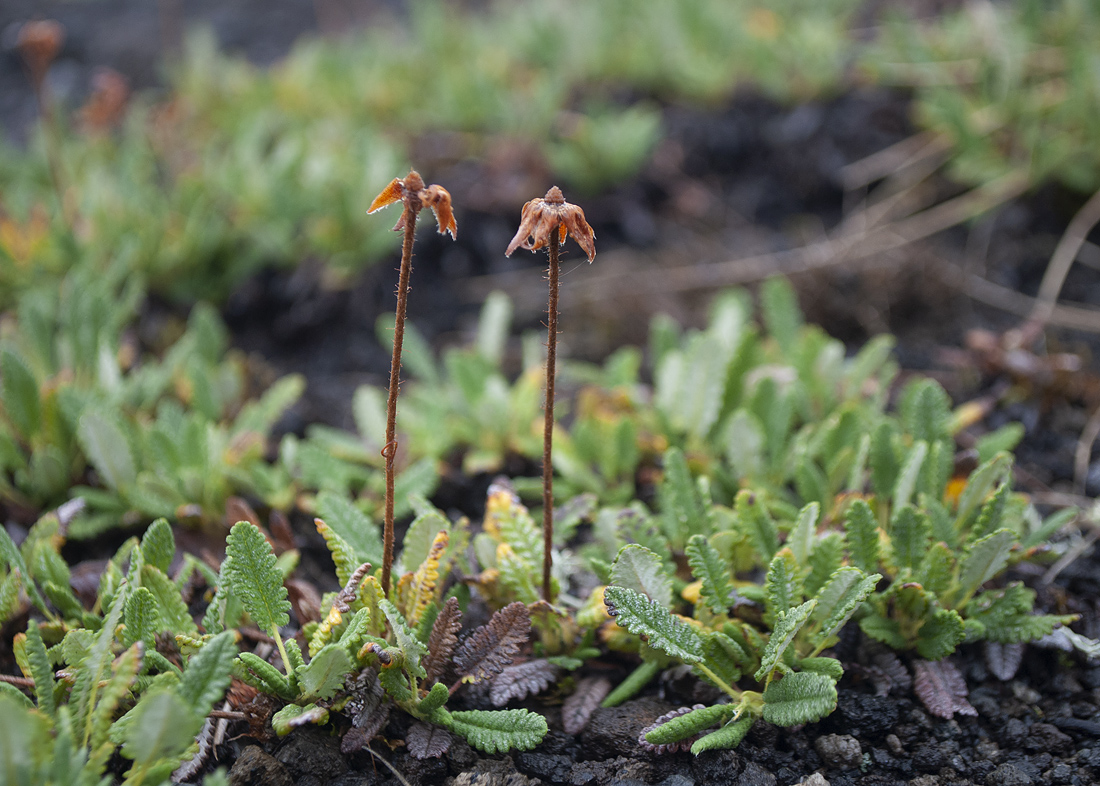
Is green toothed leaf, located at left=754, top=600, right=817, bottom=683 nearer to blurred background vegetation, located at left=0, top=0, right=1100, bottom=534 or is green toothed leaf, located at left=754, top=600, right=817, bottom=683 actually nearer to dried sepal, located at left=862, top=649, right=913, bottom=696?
dried sepal, located at left=862, top=649, right=913, bottom=696

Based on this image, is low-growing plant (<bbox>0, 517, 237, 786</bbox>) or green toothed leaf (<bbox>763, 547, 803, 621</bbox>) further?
green toothed leaf (<bbox>763, 547, 803, 621</bbox>)

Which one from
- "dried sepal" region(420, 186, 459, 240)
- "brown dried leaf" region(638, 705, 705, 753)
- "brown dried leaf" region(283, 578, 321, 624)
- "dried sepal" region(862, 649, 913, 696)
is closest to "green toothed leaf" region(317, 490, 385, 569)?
"brown dried leaf" region(283, 578, 321, 624)

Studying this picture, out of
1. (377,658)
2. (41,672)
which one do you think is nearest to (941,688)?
(377,658)

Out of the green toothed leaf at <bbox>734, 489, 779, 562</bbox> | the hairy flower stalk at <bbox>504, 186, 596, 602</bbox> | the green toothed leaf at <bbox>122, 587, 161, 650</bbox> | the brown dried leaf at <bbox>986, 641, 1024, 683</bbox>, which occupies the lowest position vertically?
the brown dried leaf at <bbox>986, 641, 1024, 683</bbox>

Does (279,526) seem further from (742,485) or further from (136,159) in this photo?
(136,159)

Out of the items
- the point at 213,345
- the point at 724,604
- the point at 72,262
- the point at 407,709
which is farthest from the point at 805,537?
the point at 72,262

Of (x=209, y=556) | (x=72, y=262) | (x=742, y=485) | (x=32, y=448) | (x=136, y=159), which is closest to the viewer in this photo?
(x=209, y=556)

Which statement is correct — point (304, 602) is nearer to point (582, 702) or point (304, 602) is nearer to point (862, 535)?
point (582, 702)
